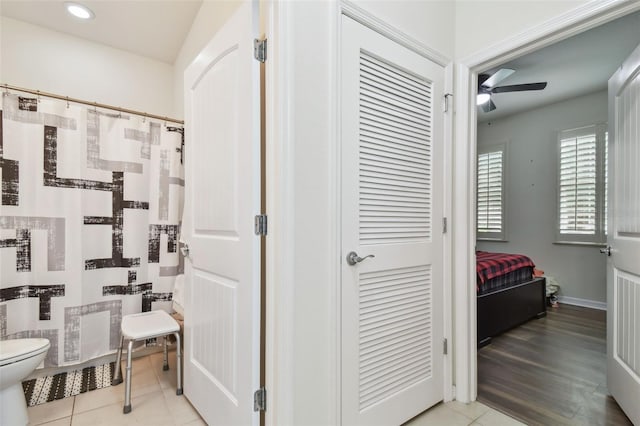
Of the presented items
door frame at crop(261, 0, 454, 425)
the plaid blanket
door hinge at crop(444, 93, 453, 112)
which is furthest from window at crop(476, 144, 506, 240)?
door frame at crop(261, 0, 454, 425)

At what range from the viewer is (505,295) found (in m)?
2.91

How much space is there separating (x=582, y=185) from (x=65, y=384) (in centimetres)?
554

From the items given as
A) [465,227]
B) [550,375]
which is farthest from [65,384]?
[550,375]

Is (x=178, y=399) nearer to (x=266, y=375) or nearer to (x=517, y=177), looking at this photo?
(x=266, y=375)

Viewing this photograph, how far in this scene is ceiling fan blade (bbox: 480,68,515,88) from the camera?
2865 millimetres

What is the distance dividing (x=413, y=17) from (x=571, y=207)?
148 inches

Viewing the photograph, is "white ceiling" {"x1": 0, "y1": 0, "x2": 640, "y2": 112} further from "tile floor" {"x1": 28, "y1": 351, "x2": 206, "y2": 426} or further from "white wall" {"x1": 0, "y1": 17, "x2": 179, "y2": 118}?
"tile floor" {"x1": 28, "y1": 351, "x2": 206, "y2": 426}

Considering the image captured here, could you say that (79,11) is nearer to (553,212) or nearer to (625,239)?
(625,239)

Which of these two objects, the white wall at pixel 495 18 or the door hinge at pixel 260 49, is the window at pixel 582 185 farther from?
the door hinge at pixel 260 49

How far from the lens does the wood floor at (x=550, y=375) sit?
1690 millimetres

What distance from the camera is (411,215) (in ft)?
5.33

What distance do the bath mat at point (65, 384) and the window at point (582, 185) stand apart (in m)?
5.17

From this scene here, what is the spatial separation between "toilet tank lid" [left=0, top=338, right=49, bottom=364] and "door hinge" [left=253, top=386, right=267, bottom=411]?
125cm

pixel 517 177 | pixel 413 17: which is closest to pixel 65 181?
pixel 413 17
